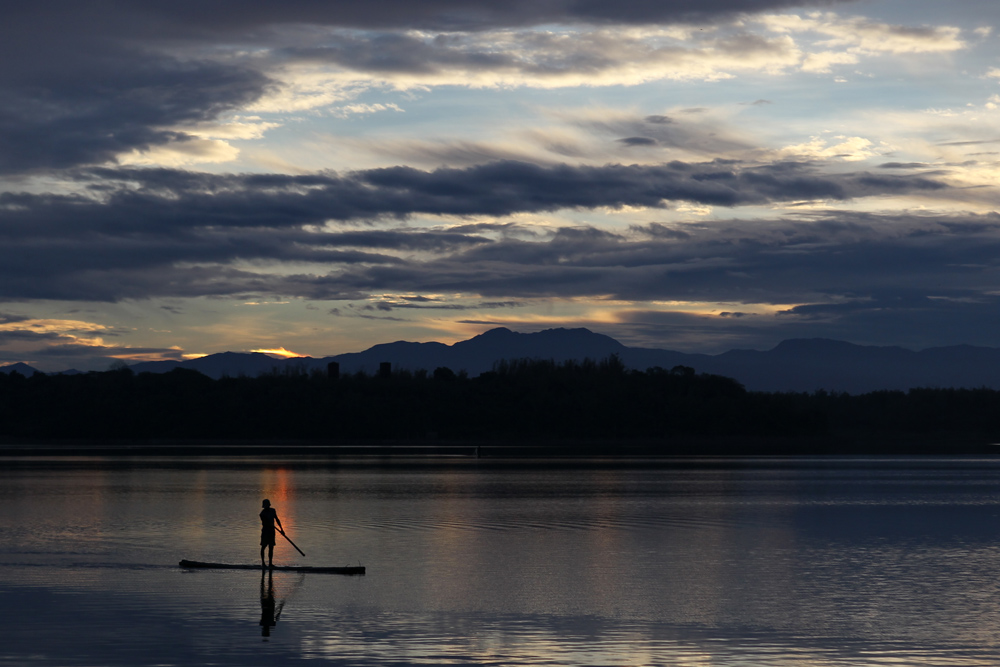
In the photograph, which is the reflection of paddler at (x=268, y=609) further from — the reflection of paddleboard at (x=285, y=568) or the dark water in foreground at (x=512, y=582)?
the reflection of paddleboard at (x=285, y=568)

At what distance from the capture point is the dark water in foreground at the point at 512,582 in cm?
2262

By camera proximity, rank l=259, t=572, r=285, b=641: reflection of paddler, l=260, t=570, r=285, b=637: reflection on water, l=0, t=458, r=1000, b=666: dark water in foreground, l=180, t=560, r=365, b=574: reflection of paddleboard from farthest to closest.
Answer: l=180, t=560, r=365, b=574: reflection of paddleboard → l=260, t=570, r=285, b=637: reflection on water → l=259, t=572, r=285, b=641: reflection of paddler → l=0, t=458, r=1000, b=666: dark water in foreground

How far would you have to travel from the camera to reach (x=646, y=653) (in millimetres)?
22297

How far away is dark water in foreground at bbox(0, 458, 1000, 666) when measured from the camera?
22.6 m

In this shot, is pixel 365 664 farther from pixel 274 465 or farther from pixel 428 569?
pixel 274 465

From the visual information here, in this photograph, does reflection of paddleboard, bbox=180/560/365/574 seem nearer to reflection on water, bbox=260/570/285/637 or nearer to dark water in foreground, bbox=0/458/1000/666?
dark water in foreground, bbox=0/458/1000/666

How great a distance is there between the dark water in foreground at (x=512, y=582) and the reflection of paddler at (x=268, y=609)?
129 mm

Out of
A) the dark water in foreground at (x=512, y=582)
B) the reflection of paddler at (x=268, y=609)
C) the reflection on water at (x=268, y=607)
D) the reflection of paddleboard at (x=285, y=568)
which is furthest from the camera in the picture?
the reflection of paddleboard at (x=285, y=568)

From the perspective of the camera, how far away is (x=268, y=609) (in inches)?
1066

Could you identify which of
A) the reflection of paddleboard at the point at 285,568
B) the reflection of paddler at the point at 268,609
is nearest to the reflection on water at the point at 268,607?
the reflection of paddler at the point at 268,609

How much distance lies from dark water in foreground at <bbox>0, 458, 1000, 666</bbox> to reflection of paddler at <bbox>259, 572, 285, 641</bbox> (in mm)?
129

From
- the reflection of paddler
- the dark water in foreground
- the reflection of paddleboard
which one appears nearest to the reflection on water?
the reflection of paddler

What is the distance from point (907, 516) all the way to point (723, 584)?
28841 millimetres

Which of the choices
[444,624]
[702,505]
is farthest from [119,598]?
[702,505]
